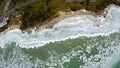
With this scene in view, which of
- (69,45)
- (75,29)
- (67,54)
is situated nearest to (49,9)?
(75,29)

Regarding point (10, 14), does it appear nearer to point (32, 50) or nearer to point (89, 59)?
point (32, 50)

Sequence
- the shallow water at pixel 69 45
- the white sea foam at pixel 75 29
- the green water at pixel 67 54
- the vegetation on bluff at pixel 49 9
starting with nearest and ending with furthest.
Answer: the green water at pixel 67 54 → the shallow water at pixel 69 45 → the white sea foam at pixel 75 29 → the vegetation on bluff at pixel 49 9

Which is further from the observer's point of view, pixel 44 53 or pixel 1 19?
pixel 1 19

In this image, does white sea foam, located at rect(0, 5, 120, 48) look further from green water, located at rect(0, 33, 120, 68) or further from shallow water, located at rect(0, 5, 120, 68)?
green water, located at rect(0, 33, 120, 68)

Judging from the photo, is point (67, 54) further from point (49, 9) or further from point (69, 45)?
point (49, 9)

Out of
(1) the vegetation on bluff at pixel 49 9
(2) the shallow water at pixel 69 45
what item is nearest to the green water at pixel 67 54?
(2) the shallow water at pixel 69 45

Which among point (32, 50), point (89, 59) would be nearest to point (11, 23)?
point (32, 50)

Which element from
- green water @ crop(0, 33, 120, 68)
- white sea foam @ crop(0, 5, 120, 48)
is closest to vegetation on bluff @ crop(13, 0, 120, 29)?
white sea foam @ crop(0, 5, 120, 48)

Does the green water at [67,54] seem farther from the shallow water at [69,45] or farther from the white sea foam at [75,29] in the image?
the white sea foam at [75,29]

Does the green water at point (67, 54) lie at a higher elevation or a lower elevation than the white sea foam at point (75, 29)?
lower
